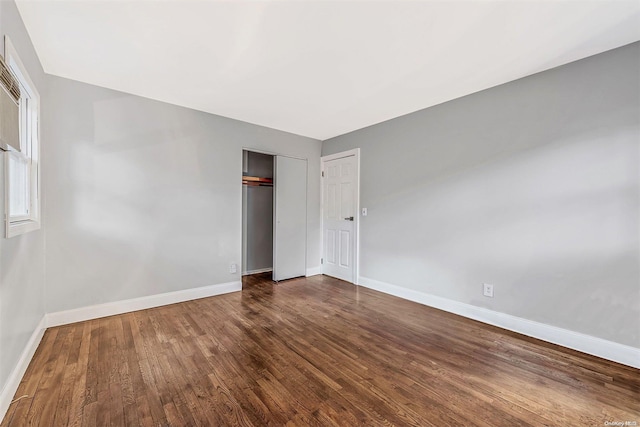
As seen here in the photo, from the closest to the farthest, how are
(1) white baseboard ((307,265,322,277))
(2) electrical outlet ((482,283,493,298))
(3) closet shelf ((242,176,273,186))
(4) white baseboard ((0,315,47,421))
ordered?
(4) white baseboard ((0,315,47,421)) → (2) electrical outlet ((482,283,493,298)) → (3) closet shelf ((242,176,273,186)) → (1) white baseboard ((307,265,322,277))

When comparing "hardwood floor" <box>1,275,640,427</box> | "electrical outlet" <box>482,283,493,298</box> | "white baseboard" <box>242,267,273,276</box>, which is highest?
"electrical outlet" <box>482,283,493,298</box>

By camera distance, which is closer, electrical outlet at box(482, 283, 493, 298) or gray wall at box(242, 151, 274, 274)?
electrical outlet at box(482, 283, 493, 298)

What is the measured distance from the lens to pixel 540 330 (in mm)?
2387

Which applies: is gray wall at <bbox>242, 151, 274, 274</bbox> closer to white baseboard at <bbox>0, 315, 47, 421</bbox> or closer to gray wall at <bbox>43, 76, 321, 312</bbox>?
gray wall at <bbox>43, 76, 321, 312</bbox>

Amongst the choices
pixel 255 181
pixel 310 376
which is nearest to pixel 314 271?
pixel 255 181

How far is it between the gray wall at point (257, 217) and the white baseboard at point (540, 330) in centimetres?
262

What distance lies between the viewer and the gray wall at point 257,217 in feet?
15.3

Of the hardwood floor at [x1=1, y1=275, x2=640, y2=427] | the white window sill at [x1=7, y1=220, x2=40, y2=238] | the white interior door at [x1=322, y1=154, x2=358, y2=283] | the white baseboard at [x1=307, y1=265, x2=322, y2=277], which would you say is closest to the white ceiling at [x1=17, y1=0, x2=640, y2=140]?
the white window sill at [x1=7, y1=220, x2=40, y2=238]

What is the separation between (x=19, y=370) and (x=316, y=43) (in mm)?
3133

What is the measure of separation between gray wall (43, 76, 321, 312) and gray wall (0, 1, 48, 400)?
267 mm

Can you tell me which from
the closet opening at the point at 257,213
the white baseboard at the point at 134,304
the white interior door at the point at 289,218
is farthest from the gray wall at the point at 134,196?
the closet opening at the point at 257,213

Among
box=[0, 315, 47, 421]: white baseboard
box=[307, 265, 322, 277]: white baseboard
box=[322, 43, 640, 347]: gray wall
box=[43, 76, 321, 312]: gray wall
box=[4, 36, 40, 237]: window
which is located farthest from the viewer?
box=[307, 265, 322, 277]: white baseboard

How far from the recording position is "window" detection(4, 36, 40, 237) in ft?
6.33

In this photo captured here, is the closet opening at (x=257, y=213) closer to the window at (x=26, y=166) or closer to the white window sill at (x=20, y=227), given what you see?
the window at (x=26, y=166)
